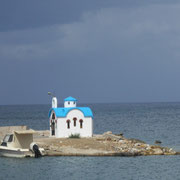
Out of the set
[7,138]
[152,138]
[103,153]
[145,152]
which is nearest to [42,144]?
[7,138]

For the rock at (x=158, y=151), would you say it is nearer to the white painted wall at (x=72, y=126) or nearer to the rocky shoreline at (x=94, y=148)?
the rocky shoreline at (x=94, y=148)

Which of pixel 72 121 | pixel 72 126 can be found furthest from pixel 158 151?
pixel 72 121

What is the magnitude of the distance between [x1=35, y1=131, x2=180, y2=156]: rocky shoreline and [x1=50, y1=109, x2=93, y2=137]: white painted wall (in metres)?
2.08

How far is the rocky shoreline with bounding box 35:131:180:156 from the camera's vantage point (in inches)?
1688

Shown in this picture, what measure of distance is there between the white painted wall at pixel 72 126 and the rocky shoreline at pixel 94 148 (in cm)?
208

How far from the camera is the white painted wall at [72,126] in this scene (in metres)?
51.9

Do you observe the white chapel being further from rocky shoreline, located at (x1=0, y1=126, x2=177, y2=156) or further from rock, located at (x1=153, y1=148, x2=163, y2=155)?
rock, located at (x1=153, y1=148, x2=163, y2=155)

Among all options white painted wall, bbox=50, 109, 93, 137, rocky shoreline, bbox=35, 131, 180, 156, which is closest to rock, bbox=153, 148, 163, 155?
rocky shoreline, bbox=35, 131, 180, 156

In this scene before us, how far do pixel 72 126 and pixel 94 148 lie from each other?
25.6ft

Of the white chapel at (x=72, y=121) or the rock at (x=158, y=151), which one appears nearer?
the rock at (x=158, y=151)

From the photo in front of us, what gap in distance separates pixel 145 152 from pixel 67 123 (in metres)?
10.9

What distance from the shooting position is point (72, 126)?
52.2 meters

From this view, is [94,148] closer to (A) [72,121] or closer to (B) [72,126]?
(B) [72,126]

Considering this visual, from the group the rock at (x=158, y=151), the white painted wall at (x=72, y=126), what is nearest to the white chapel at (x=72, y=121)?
the white painted wall at (x=72, y=126)
